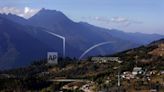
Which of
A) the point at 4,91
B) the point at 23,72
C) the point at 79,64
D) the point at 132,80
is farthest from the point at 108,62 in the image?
the point at 4,91

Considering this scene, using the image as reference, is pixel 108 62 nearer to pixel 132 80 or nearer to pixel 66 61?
pixel 66 61

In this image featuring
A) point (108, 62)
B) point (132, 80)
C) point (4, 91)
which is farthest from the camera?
point (108, 62)

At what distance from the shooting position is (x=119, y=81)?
9881 cm

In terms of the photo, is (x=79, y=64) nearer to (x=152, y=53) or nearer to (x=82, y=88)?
(x=152, y=53)

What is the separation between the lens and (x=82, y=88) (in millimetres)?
96688

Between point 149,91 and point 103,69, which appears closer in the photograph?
point 149,91

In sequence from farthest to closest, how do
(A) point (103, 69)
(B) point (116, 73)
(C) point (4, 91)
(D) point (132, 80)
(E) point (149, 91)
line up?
(A) point (103, 69) < (B) point (116, 73) < (D) point (132, 80) < (C) point (4, 91) < (E) point (149, 91)

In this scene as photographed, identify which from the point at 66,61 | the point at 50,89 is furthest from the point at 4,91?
the point at 66,61

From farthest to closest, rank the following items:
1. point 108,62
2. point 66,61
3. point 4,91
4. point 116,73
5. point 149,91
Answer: point 66,61
point 108,62
point 116,73
point 4,91
point 149,91

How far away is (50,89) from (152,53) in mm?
52994

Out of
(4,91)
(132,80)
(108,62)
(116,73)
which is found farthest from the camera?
(108,62)

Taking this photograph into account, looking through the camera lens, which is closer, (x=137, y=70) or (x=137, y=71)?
(x=137, y=71)

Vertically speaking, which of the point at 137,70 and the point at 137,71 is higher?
the point at 137,70

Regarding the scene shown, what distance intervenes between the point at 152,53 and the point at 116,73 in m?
35.1
